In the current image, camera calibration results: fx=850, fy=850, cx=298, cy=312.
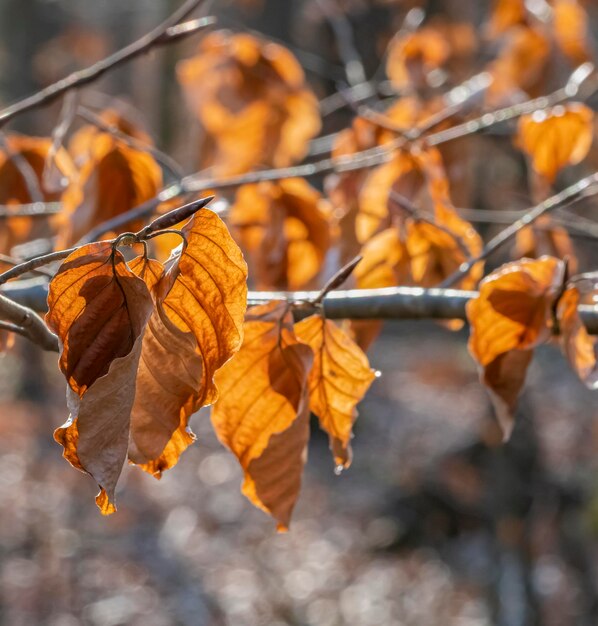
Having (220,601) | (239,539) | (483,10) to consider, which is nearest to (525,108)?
(220,601)

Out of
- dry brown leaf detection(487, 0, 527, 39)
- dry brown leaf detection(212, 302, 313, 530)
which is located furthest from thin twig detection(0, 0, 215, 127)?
dry brown leaf detection(487, 0, 527, 39)

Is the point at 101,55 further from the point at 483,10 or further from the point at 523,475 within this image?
the point at 523,475

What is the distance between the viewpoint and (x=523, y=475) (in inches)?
148

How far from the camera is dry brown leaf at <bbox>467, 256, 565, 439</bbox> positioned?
0.96 m

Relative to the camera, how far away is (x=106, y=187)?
1363 mm

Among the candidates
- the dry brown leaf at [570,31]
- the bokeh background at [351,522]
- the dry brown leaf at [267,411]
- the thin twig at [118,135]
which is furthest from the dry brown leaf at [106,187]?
the dry brown leaf at [570,31]

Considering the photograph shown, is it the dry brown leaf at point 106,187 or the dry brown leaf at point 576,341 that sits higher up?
the dry brown leaf at point 106,187

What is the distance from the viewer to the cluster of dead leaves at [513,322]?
37.6 inches

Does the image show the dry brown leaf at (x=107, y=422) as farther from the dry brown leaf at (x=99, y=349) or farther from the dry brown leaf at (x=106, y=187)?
the dry brown leaf at (x=106, y=187)

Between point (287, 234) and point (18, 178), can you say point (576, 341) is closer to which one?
point (287, 234)

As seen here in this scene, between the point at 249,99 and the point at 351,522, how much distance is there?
356 centimetres

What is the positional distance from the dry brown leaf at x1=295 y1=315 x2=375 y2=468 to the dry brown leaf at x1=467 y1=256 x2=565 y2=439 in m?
0.15

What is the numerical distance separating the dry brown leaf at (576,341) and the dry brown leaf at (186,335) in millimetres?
414

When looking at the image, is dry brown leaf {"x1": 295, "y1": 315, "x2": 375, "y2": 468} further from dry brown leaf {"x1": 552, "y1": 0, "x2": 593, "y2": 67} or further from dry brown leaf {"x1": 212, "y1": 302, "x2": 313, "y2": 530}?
dry brown leaf {"x1": 552, "y1": 0, "x2": 593, "y2": 67}
